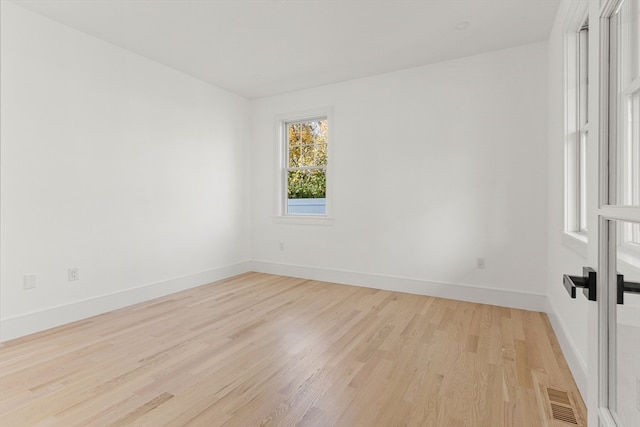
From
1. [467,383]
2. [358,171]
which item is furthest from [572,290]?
[358,171]

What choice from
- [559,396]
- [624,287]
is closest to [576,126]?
Answer: [559,396]

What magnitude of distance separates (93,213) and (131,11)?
6.27 ft

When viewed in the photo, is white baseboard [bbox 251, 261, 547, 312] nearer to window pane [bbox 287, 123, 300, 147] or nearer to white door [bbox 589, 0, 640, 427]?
window pane [bbox 287, 123, 300, 147]

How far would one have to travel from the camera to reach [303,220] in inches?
185

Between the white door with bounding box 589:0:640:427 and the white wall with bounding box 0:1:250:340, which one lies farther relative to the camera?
the white wall with bounding box 0:1:250:340

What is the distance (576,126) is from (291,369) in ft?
8.89

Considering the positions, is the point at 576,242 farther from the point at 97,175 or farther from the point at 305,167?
the point at 97,175

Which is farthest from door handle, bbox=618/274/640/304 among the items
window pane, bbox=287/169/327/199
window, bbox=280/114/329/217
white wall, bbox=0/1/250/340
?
window pane, bbox=287/169/327/199

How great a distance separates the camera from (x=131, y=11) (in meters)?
2.75

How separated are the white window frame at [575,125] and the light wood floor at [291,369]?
100 centimetres

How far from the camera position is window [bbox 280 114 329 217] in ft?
15.4

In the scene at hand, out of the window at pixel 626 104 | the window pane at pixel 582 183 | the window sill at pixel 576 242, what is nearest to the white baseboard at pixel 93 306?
the window at pixel 626 104

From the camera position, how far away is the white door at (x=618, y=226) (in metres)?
0.57

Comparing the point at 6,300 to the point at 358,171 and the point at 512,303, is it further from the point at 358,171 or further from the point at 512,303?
the point at 512,303
